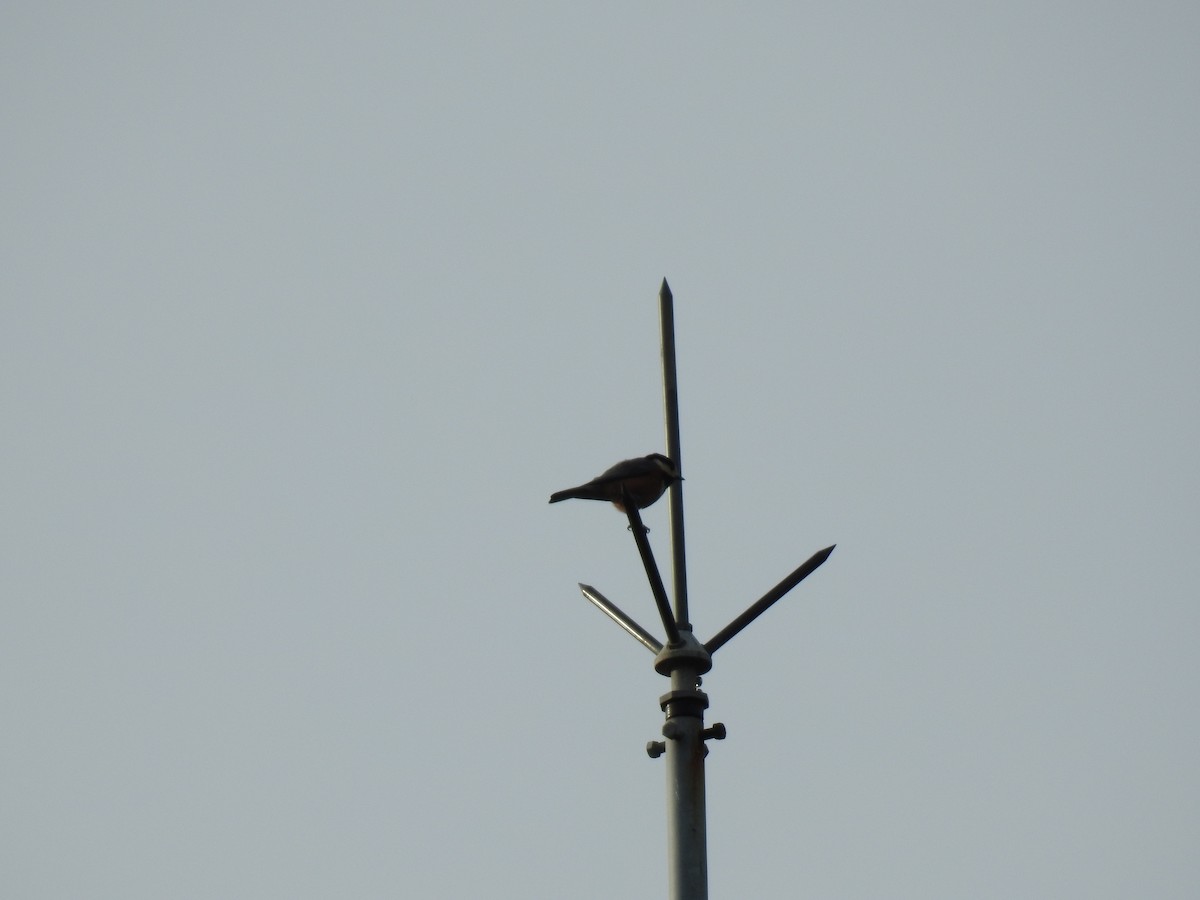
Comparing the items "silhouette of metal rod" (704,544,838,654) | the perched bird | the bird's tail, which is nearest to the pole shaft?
"silhouette of metal rod" (704,544,838,654)

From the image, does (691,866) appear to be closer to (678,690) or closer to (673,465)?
(678,690)

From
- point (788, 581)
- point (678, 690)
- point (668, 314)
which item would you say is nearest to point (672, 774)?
point (678, 690)

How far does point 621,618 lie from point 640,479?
578 millimetres

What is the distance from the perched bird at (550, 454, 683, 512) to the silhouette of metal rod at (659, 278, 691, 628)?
0.18ft

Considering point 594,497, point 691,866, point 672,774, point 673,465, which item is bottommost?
point 691,866

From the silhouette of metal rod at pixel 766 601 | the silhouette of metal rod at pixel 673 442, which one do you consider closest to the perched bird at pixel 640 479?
the silhouette of metal rod at pixel 673 442

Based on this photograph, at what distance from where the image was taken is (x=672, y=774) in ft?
17.3

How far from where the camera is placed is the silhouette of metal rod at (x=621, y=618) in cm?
555

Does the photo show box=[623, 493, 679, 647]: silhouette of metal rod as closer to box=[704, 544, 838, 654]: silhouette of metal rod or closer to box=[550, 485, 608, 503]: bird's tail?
box=[704, 544, 838, 654]: silhouette of metal rod

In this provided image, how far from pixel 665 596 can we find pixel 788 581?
1.76 feet

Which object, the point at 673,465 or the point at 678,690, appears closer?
the point at 678,690

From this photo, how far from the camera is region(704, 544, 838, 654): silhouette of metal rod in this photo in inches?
213

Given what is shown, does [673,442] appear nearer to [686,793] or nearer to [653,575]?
[653,575]

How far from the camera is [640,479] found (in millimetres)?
6082
